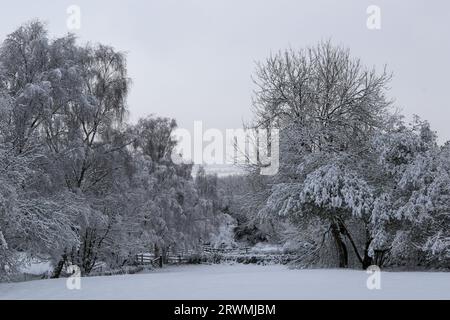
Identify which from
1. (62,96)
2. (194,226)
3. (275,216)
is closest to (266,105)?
(275,216)

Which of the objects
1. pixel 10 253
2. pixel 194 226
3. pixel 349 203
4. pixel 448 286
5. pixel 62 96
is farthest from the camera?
pixel 194 226

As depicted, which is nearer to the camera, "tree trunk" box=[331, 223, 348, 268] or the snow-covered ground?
the snow-covered ground

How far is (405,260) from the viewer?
16.5 m

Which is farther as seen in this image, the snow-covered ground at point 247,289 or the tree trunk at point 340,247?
the tree trunk at point 340,247

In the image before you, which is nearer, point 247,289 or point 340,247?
point 247,289

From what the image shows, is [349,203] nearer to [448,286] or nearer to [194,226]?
[448,286]

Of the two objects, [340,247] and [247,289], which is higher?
[247,289]

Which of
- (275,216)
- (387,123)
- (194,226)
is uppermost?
(387,123)
